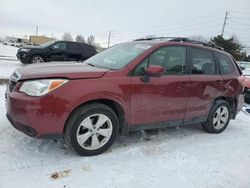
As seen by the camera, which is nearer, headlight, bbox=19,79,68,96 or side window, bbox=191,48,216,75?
headlight, bbox=19,79,68,96

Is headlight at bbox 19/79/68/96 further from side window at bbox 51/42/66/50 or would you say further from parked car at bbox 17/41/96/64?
side window at bbox 51/42/66/50

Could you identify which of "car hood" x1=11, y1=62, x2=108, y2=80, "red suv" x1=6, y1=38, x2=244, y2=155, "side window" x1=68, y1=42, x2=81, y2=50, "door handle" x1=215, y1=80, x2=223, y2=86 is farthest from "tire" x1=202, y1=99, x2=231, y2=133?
"side window" x1=68, y1=42, x2=81, y2=50

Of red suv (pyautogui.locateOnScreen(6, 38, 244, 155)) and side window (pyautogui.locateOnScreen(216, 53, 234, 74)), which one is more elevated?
side window (pyautogui.locateOnScreen(216, 53, 234, 74))

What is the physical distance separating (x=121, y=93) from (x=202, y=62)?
2.05 meters

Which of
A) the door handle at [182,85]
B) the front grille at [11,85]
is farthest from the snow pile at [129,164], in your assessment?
the door handle at [182,85]

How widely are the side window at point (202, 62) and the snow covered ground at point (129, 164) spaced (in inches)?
51.3

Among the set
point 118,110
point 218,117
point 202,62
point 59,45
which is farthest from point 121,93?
point 59,45

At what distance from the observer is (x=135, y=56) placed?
4.50 m

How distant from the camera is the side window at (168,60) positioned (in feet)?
14.7

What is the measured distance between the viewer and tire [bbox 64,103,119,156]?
3885 mm

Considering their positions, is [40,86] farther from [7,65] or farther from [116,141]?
[7,65]

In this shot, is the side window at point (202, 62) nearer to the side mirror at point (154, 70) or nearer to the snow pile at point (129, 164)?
the side mirror at point (154, 70)

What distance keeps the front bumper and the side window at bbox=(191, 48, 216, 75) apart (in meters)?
2.59

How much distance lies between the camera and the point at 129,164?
400 centimetres
